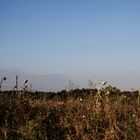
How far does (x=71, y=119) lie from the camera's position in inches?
356

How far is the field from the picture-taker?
820 centimetres

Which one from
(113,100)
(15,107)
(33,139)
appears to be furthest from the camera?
(113,100)

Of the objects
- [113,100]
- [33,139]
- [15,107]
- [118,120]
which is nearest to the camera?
[33,139]

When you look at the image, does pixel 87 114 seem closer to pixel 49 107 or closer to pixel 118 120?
pixel 118 120

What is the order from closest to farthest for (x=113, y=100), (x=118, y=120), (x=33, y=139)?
(x=33, y=139) → (x=118, y=120) → (x=113, y=100)

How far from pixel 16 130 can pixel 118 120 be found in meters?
1.93

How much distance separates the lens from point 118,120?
9.09 meters

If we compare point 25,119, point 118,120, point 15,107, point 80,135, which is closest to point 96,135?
point 80,135

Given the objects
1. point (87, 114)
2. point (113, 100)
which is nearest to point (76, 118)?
point (87, 114)

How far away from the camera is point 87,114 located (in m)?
9.46

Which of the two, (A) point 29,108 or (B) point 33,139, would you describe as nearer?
(B) point 33,139

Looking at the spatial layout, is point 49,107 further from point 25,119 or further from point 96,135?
point 96,135

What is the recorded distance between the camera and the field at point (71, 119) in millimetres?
8195

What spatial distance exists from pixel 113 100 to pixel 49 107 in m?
1.38
